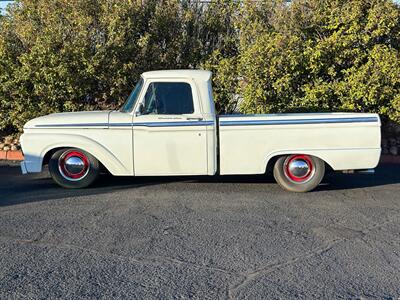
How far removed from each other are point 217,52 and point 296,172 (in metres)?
4.28

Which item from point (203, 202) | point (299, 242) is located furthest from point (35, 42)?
point (299, 242)

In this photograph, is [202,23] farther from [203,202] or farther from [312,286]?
[312,286]

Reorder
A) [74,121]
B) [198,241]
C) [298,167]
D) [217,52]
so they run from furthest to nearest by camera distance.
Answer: [217,52]
[298,167]
[74,121]
[198,241]

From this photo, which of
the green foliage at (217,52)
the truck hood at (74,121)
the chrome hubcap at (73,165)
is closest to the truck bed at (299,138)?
the truck hood at (74,121)

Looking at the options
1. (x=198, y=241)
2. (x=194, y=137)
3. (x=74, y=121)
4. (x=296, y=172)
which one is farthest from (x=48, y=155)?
(x=296, y=172)

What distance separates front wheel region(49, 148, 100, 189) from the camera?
7.19m

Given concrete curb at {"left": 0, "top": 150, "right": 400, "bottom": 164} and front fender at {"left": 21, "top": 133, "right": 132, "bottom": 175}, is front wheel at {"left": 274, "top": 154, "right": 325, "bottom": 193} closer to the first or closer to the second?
front fender at {"left": 21, "top": 133, "right": 132, "bottom": 175}

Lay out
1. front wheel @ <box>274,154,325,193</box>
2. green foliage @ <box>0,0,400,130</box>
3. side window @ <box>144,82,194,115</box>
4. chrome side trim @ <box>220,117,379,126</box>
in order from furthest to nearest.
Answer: green foliage @ <box>0,0,400,130</box> < front wheel @ <box>274,154,325,193</box> < side window @ <box>144,82,194,115</box> < chrome side trim @ <box>220,117,379,126</box>

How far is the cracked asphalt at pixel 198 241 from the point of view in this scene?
4020 mm

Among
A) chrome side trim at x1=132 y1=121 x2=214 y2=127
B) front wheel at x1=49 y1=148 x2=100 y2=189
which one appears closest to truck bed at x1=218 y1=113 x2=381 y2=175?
chrome side trim at x1=132 y1=121 x2=214 y2=127

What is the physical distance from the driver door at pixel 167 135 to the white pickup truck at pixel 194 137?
1 centimetres

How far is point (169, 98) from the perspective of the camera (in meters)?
7.05

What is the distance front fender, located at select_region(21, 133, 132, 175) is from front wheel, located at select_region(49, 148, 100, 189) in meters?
0.17

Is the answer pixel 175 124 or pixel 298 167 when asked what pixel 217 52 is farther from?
pixel 298 167
